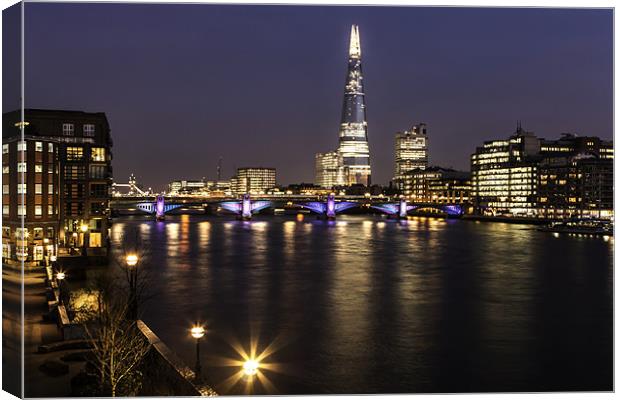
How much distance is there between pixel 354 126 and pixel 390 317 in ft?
445

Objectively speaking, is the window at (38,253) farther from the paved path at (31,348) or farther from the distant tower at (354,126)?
the distant tower at (354,126)

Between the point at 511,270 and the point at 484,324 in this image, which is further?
the point at 511,270

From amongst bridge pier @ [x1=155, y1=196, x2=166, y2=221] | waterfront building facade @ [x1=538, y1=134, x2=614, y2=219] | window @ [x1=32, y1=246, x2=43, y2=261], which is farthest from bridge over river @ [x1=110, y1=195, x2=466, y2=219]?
window @ [x1=32, y1=246, x2=43, y2=261]

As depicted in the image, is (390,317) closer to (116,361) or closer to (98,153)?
(116,361)

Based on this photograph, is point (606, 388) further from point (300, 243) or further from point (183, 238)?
point (183, 238)

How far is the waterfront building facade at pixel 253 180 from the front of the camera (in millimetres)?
144625

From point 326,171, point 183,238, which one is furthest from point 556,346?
point 326,171

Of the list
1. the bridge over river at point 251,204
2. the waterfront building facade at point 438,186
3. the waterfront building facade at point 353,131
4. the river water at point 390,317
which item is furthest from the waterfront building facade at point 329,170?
the river water at point 390,317

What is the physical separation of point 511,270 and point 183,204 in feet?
127

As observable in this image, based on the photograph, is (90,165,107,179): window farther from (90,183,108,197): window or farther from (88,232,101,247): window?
(88,232,101,247): window

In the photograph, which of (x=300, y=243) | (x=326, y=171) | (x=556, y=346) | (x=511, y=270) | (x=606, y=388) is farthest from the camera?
(x=326, y=171)

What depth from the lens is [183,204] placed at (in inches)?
2277

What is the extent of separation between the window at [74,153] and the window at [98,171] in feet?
3.05

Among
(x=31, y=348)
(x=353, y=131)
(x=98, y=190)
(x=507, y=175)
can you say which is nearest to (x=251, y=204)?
(x=507, y=175)
